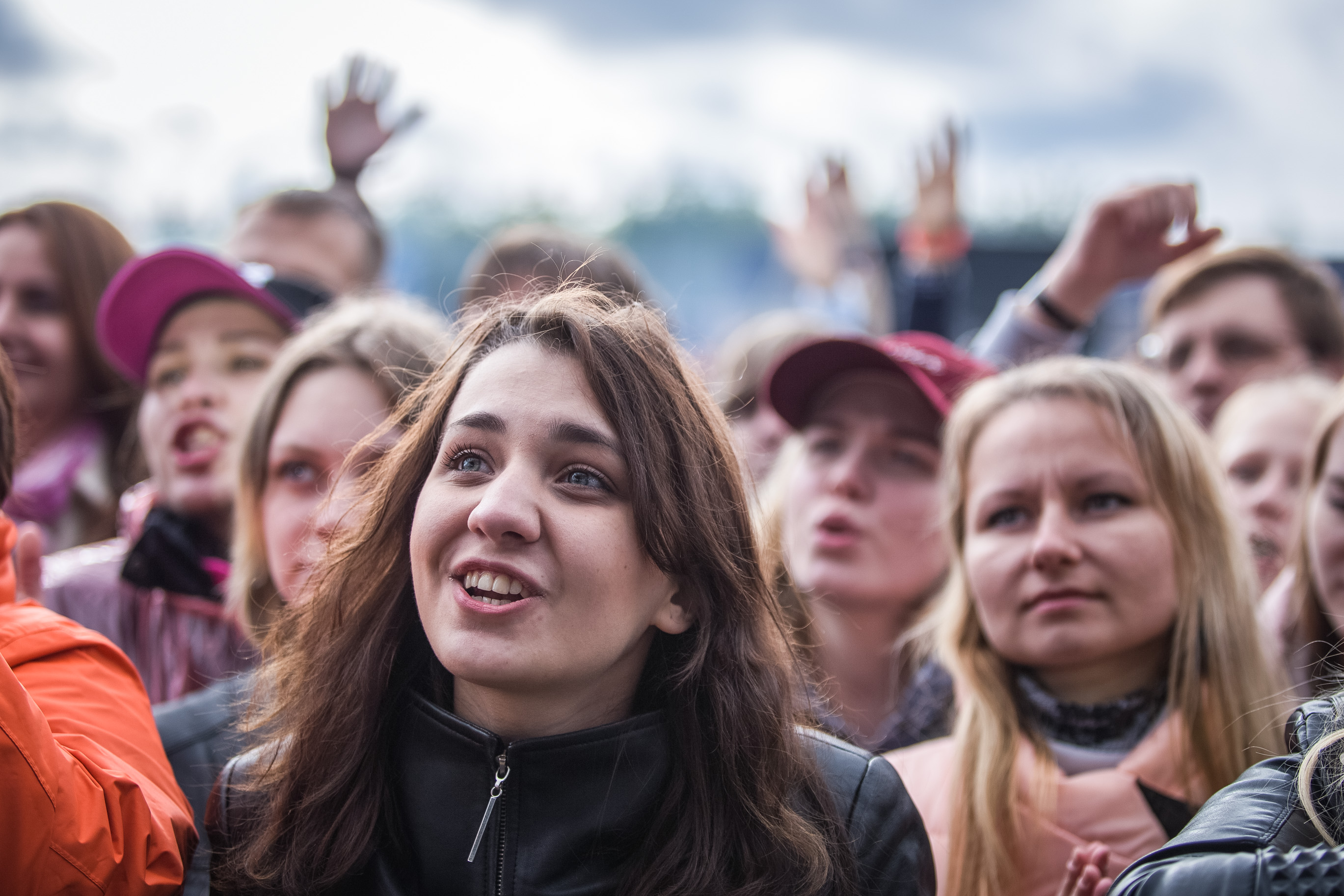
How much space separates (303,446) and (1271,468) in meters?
2.71

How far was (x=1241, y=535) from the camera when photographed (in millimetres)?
2498

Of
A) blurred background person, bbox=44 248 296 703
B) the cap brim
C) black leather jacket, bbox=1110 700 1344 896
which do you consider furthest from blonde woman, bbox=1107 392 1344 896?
blurred background person, bbox=44 248 296 703

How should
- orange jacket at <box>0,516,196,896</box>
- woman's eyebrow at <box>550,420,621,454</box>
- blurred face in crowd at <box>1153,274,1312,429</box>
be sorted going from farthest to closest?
blurred face in crowd at <box>1153,274,1312,429</box>
woman's eyebrow at <box>550,420,621,454</box>
orange jacket at <box>0,516,196,896</box>

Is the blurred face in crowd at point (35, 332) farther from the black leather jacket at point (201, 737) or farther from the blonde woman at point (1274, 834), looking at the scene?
the blonde woman at point (1274, 834)

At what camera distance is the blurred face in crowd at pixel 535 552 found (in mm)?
1691

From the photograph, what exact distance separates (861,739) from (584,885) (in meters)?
1.39

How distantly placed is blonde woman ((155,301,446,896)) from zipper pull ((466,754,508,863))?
0.89m

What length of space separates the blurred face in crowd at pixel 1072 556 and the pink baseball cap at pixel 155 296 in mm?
2124

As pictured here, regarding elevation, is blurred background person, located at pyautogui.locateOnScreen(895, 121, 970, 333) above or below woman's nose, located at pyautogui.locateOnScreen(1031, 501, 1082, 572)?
above

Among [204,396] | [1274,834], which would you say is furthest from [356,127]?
[1274,834]

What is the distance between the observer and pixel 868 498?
9.82 feet

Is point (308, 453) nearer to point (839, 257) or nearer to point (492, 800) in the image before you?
point (492, 800)

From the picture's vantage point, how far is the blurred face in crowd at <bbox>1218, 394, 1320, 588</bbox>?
3.13 m

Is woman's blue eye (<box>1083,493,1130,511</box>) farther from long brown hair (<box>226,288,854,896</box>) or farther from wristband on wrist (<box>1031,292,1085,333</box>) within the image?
wristband on wrist (<box>1031,292,1085,333</box>)
